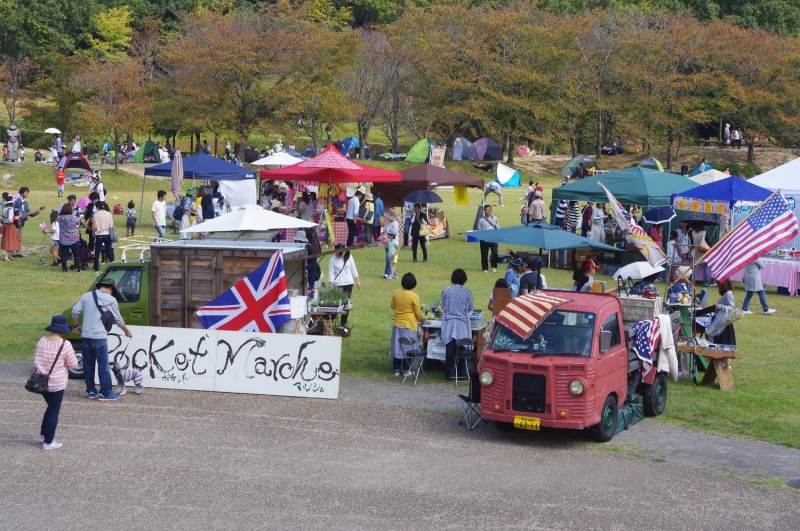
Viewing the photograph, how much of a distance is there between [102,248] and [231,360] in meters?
10.9

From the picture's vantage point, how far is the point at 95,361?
479 inches

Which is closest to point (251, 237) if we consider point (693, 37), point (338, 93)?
point (338, 93)

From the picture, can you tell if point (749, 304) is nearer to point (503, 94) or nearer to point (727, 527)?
point (727, 527)

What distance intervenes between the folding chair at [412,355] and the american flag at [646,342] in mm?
3195

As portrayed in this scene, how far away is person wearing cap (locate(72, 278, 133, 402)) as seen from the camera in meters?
11.7

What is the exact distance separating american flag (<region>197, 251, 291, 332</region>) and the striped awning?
349cm

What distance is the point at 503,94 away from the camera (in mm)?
54219

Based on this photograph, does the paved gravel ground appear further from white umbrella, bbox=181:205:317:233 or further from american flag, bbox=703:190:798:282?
white umbrella, bbox=181:205:317:233

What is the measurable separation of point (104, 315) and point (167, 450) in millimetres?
2472

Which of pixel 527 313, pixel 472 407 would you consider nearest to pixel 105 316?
pixel 472 407

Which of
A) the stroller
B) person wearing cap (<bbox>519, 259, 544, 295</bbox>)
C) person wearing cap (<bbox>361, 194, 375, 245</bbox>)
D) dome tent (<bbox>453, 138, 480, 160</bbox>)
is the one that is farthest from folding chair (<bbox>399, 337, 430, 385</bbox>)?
dome tent (<bbox>453, 138, 480, 160</bbox>)

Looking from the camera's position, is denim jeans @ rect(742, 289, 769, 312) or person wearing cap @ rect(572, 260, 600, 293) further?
denim jeans @ rect(742, 289, 769, 312)

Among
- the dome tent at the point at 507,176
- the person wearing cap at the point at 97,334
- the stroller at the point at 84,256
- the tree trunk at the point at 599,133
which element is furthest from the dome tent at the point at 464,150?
the person wearing cap at the point at 97,334

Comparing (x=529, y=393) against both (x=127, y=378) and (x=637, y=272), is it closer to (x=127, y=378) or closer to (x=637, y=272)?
(x=637, y=272)
